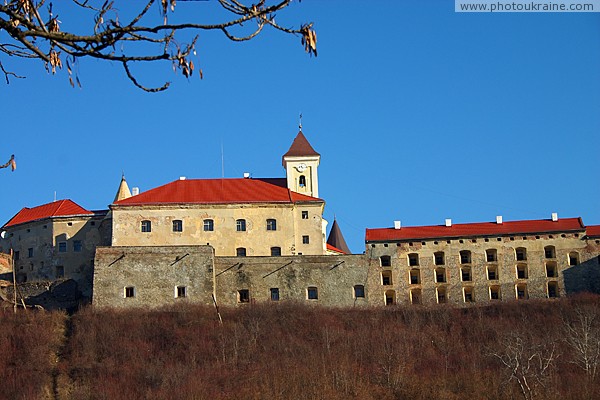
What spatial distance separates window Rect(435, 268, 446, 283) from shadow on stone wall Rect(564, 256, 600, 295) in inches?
311

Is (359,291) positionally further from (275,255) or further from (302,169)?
(302,169)

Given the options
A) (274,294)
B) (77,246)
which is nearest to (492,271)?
(274,294)

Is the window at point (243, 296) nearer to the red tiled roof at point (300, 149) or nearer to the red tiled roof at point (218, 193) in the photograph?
the red tiled roof at point (218, 193)

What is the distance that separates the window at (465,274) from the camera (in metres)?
64.7

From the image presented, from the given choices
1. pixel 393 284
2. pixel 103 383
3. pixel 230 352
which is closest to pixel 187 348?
pixel 230 352

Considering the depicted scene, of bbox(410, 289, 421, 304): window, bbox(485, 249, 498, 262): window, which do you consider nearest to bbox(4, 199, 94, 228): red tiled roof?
bbox(410, 289, 421, 304): window

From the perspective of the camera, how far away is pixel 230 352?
175 feet

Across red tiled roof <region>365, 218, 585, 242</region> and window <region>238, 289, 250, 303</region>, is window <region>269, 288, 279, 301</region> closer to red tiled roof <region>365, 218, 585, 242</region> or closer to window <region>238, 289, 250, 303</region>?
window <region>238, 289, 250, 303</region>

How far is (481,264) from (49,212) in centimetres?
3047

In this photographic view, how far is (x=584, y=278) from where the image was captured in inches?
2511

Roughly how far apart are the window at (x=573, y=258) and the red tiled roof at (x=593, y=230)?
1717 mm

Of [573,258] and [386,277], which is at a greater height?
[573,258]

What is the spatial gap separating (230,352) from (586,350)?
19.1m

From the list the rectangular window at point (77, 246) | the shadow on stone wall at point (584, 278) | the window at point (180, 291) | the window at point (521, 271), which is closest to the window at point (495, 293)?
the window at point (521, 271)
